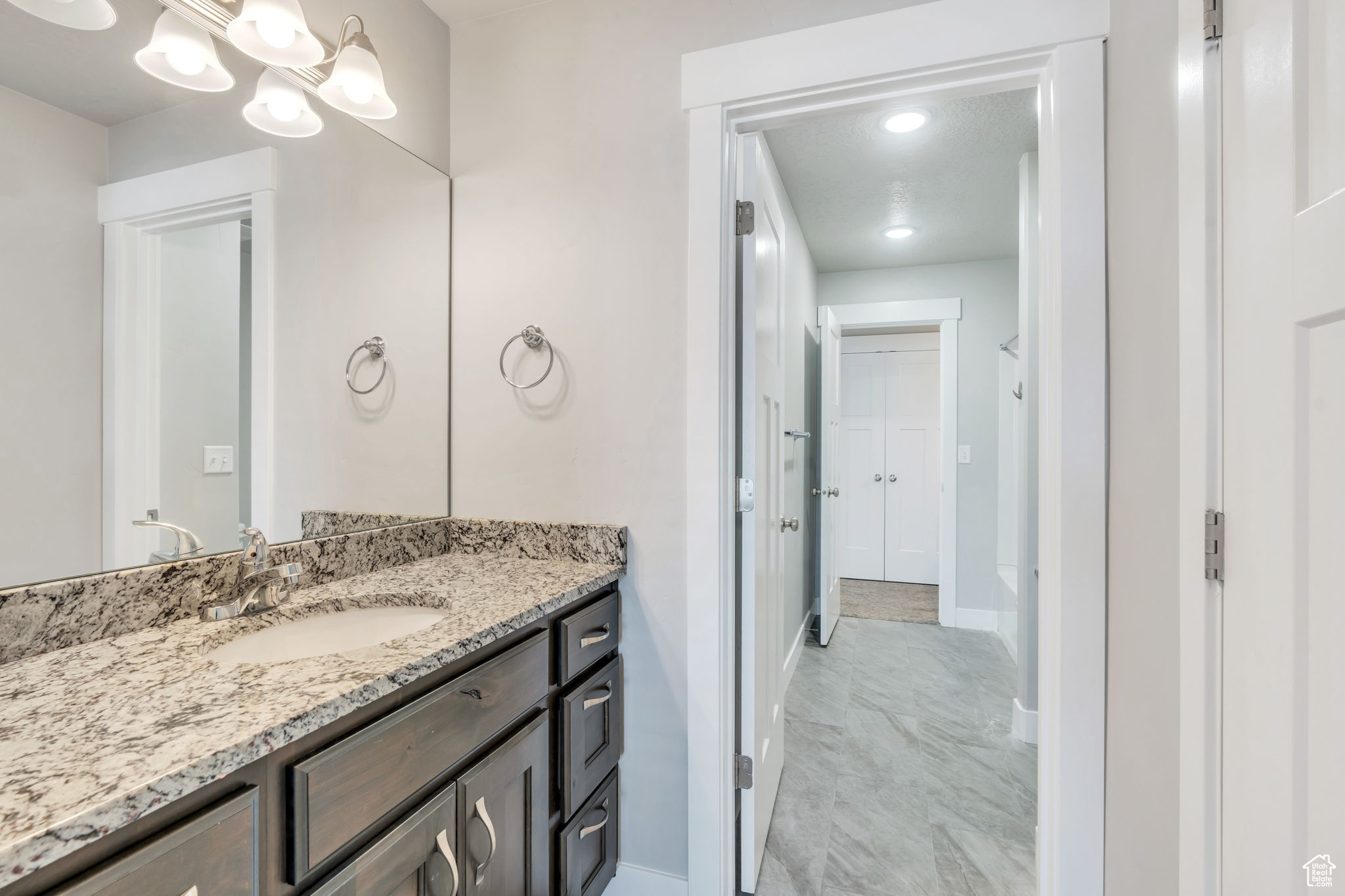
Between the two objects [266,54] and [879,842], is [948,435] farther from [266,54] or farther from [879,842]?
[266,54]

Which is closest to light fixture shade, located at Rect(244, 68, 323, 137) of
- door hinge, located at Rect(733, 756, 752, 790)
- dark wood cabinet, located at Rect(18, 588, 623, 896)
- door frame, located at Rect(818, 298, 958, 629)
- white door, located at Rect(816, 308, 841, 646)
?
dark wood cabinet, located at Rect(18, 588, 623, 896)

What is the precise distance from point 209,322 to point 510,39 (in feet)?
3.66

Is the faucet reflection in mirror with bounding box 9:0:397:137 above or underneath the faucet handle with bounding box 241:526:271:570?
above

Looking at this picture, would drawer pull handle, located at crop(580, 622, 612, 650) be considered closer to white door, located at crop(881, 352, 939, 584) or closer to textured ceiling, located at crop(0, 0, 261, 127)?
textured ceiling, located at crop(0, 0, 261, 127)

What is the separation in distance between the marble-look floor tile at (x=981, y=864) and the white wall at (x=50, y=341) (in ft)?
6.86

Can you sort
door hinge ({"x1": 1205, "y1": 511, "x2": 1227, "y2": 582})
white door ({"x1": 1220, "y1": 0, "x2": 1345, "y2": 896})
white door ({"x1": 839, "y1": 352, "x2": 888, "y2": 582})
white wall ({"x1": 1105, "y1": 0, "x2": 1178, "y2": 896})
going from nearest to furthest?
1. white door ({"x1": 1220, "y1": 0, "x2": 1345, "y2": 896})
2. door hinge ({"x1": 1205, "y1": 511, "x2": 1227, "y2": 582})
3. white wall ({"x1": 1105, "y1": 0, "x2": 1178, "y2": 896})
4. white door ({"x1": 839, "y1": 352, "x2": 888, "y2": 582})

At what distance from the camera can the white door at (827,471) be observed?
3459 mm

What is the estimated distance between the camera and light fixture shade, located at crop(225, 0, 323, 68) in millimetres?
1107

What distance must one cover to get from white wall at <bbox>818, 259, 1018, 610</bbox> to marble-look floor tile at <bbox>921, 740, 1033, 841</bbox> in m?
1.84

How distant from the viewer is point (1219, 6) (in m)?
0.81

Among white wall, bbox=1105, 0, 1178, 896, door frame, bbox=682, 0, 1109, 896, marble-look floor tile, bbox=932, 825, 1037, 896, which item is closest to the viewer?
white wall, bbox=1105, 0, 1178, 896

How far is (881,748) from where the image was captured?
2.25 meters

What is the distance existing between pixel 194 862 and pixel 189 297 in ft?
3.23

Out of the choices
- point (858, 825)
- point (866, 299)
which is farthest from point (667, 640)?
point (866, 299)
